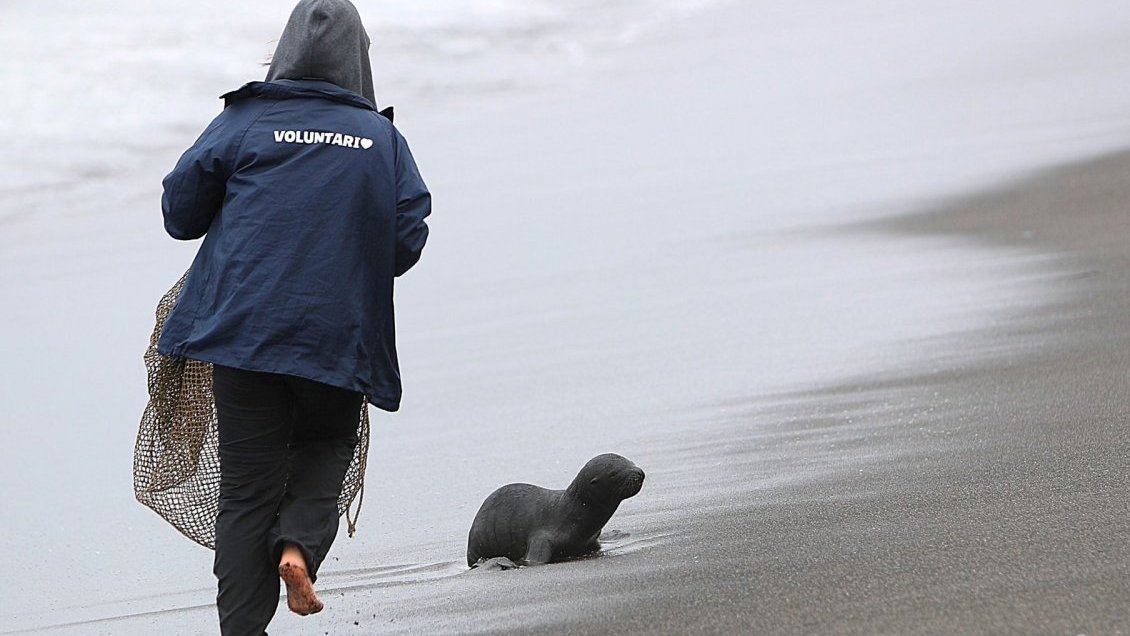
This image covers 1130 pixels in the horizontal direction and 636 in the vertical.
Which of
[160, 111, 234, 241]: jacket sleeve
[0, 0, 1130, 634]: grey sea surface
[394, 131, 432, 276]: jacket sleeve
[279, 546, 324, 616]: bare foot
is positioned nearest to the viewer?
[279, 546, 324, 616]: bare foot

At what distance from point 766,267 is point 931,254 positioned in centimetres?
114

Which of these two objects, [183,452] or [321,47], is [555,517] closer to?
[183,452]

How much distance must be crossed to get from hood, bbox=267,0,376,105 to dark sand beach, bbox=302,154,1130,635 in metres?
1.61

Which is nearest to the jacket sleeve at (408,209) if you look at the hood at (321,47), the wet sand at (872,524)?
the hood at (321,47)

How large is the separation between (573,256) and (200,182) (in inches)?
302

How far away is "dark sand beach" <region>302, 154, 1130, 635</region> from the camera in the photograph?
3965mm

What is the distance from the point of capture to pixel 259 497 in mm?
4281

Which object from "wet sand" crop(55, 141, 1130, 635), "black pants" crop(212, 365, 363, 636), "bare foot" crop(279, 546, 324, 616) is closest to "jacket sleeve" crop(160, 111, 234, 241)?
"black pants" crop(212, 365, 363, 636)

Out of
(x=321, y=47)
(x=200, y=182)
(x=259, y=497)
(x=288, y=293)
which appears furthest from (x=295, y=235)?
(x=259, y=497)

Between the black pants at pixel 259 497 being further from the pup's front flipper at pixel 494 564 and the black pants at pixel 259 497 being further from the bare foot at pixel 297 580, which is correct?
the pup's front flipper at pixel 494 564

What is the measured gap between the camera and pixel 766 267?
1107 centimetres

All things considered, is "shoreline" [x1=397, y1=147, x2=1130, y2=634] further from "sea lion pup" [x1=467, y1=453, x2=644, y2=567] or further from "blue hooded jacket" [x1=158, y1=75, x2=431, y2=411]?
"blue hooded jacket" [x1=158, y1=75, x2=431, y2=411]

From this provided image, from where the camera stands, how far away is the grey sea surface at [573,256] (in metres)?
6.04

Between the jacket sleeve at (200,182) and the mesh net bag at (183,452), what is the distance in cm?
28
